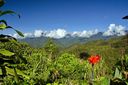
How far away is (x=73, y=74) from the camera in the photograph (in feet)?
60.1

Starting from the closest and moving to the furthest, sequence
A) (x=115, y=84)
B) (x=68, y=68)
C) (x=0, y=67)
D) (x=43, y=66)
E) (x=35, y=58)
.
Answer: (x=115, y=84) < (x=0, y=67) < (x=43, y=66) < (x=35, y=58) < (x=68, y=68)

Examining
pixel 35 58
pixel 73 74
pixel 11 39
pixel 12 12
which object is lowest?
pixel 73 74

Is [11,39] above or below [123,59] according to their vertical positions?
above

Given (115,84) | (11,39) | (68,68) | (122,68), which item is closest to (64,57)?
(68,68)

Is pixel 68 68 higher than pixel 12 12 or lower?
lower

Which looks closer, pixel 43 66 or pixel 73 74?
pixel 43 66

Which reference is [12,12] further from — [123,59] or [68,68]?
[68,68]

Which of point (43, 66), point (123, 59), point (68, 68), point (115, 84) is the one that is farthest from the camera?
point (68, 68)

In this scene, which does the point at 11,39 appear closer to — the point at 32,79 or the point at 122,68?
the point at 122,68

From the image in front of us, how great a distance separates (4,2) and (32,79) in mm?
5192

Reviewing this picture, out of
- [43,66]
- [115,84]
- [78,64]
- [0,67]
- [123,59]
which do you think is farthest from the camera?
[78,64]

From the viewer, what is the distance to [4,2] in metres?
5.73

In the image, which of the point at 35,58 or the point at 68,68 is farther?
the point at 68,68

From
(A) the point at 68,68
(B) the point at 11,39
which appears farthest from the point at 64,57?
(B) the point at 11,39
